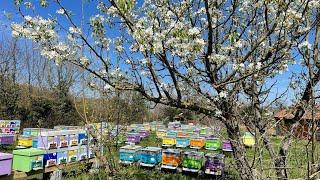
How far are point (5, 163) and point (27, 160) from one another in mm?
761

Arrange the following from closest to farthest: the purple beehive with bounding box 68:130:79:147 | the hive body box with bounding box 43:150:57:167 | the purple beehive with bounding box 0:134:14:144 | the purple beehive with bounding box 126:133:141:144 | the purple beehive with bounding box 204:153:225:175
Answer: the hive body box with bounding box 43:150:57:167, the purple beehive with bounding box 68:130:79:147, the purple beehive with bounding box 204:153:225:175, the purple beehive with bounding box 0:134:14:144, the purple beehive with bounding box 126:133:141:144

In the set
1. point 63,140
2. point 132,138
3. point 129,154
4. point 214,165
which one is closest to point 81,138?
point 63,140

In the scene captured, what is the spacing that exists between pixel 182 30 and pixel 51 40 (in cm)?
136

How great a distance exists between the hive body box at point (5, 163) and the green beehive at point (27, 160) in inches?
25.2

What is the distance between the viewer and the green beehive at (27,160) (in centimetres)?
727

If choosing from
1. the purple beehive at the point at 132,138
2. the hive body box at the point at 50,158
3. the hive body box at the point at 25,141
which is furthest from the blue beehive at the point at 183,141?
the hive body box at the point at 50,158

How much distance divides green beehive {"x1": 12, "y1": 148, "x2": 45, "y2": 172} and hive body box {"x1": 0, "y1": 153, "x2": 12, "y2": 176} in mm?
639

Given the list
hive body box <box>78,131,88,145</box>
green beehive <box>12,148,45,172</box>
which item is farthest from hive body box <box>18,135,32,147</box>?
green beehive <box>12,148,45,172</box>

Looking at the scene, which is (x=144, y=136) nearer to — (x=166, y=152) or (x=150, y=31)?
(x=166, y=152)

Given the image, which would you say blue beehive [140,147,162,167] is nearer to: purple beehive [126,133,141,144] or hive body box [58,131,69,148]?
hive body box [58,131,69,148]

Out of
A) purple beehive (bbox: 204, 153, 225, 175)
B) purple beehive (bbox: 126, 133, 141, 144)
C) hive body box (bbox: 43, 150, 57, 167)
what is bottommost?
purple beehive (bbox: 204, 153, 225, 175)

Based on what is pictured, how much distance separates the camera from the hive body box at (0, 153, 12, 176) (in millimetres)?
6448

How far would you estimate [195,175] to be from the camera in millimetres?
9836

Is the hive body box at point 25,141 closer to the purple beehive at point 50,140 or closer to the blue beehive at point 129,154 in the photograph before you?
the blue beehive at point 129,154
